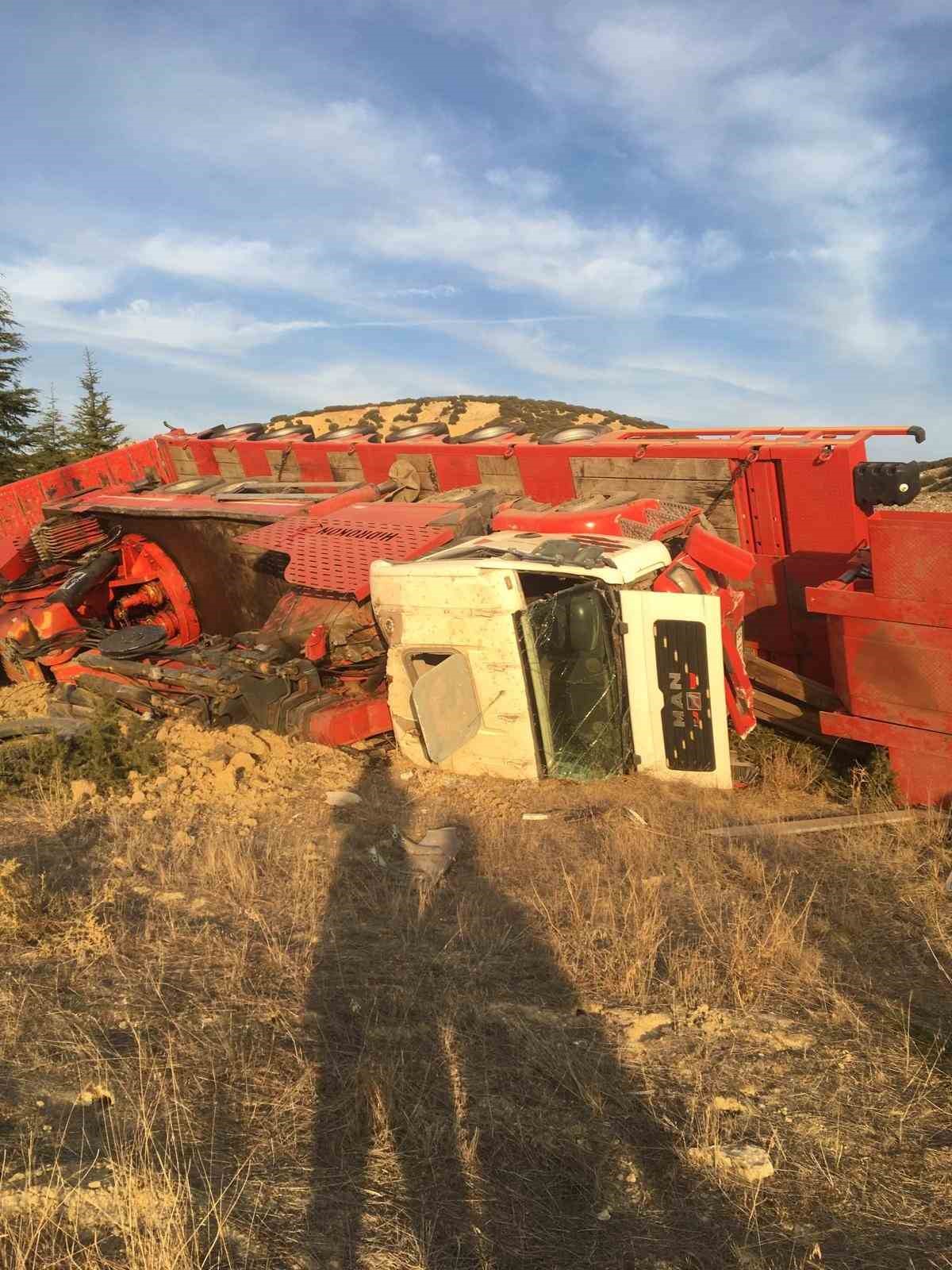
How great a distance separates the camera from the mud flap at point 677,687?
5.62 metres

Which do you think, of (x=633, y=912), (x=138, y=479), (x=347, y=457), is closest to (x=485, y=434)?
(x=347, y=457)

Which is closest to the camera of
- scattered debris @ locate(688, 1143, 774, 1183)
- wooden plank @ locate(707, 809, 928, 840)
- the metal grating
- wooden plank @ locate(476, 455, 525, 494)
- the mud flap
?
scattered debris @ locate(688, 1143, 774, 1183)

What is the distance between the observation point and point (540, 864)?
195 inches

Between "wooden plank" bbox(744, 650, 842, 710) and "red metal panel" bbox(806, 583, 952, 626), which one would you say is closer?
"red metal panel" bbox(806, 583, 952, 626)

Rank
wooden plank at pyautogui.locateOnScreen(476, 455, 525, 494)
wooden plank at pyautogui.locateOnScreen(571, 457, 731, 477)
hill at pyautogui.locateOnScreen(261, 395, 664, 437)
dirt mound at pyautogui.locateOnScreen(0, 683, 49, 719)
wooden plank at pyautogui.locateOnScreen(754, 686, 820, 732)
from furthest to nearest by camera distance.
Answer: hill at pyautogui.locateOnScreen(261, 395, 664, 437) → wooden plank at pyautogui.locateOnScreen(476, 455, 525, 494) → dirt mound at pyautogui.locateOnScreen(0, 683, 49, 719) → wooden plank at pyautogui.locateOnScreen(571, 457, 731, 477) → wooden plank at pyautogui.locateOnScreen(754, 686, 820, 732)

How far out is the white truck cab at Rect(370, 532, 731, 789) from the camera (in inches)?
226

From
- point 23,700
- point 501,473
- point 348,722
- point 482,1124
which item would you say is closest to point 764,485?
point 501,473

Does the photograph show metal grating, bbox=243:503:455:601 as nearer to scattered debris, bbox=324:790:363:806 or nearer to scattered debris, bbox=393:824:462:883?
scattered debris, bbox=324:790:363:806

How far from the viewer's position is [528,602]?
6.04 metres

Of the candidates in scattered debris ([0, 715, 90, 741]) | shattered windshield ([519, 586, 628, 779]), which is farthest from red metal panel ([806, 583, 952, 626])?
scattered debris ([0, 715, 90, 741])

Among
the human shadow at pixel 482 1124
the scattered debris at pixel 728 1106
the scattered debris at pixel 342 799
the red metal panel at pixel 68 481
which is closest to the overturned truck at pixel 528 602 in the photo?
the scattered debris at pixel 342 799

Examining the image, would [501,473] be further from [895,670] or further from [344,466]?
[895,670]

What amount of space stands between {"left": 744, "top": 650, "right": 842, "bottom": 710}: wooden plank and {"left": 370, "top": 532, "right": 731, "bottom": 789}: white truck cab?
1.08 m

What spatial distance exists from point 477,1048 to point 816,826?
2.90 meters
